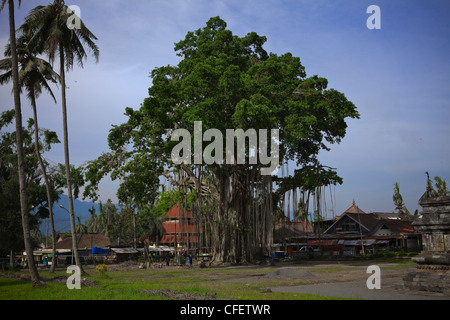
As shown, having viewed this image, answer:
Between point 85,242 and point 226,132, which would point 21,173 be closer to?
point 226,132

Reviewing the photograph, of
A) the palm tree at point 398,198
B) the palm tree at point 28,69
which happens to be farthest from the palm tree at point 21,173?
the palm tree at point 398,198

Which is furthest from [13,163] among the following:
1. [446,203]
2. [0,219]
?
[446,203]

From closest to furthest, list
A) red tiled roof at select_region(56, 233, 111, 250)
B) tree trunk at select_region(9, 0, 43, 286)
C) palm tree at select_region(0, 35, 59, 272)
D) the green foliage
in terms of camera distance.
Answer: tree trunk at select_region(9, 0, 43, 286), palm tree at select_region(0, 35, 59, 272), the green foliage, red tiled roof at select_region(56, 233, 111, 250)

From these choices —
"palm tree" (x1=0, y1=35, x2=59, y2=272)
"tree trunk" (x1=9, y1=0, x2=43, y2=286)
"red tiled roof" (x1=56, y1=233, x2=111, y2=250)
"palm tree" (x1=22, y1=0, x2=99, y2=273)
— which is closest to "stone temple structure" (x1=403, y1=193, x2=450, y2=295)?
"tree trunk" (x1=9, y1=0, x2=43, y2=286)

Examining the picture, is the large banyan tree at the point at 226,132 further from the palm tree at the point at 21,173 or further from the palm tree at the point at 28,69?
the palm tree at the point at 21,173

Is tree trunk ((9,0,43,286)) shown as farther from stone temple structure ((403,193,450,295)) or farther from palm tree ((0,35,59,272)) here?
stone temple structure ((403,193,450,295))

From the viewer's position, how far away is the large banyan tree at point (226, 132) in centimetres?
2889

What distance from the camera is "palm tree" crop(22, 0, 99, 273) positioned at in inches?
875

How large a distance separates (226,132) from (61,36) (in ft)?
39.1

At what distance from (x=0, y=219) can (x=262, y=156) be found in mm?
19342

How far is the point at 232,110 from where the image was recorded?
32.0 m

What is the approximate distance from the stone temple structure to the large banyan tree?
1469cm

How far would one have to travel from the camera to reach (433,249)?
43.5 ft
